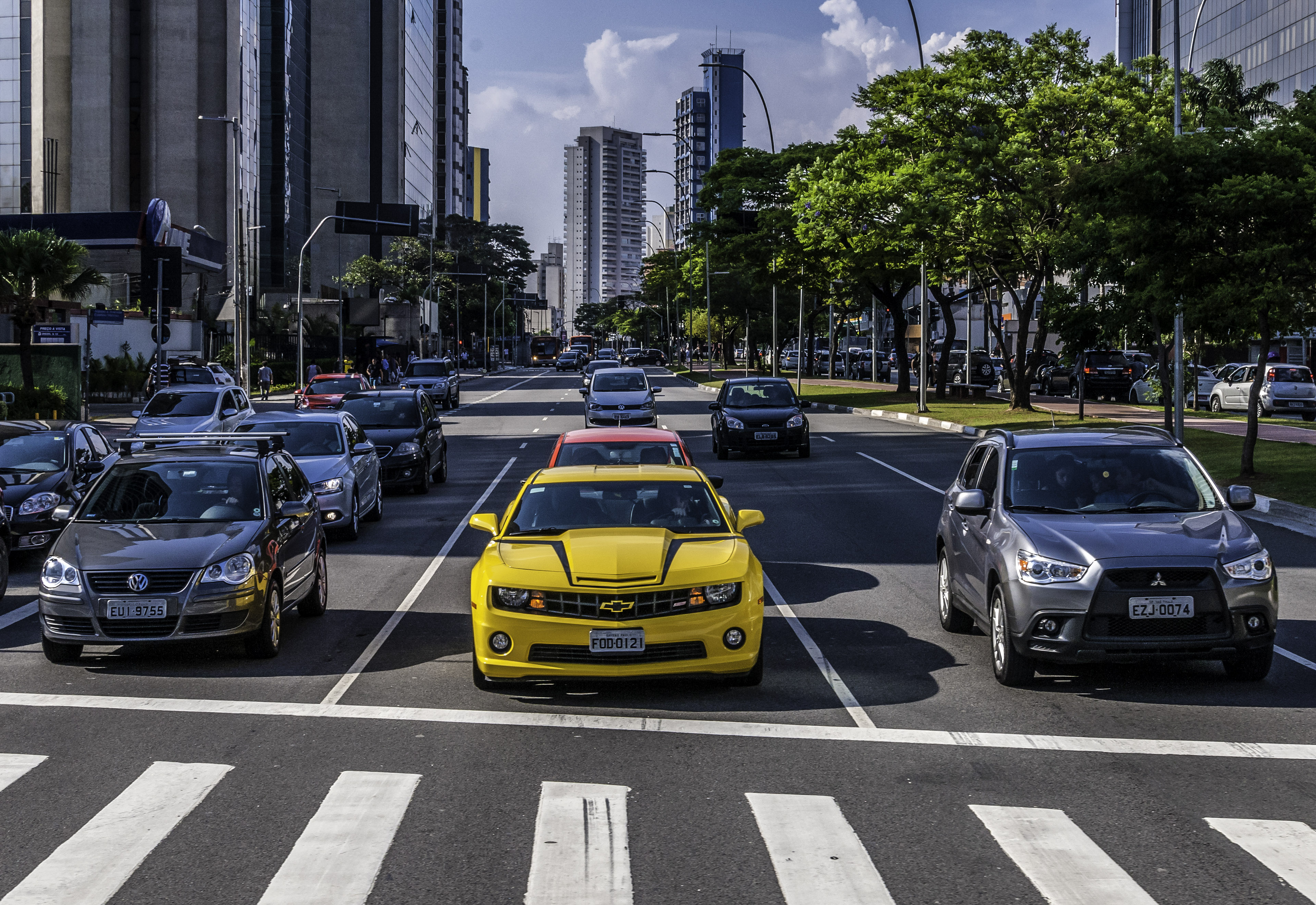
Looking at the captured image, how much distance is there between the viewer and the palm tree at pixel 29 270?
131 ft

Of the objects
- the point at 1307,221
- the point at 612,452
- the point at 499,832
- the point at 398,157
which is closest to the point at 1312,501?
the point at 1307,221

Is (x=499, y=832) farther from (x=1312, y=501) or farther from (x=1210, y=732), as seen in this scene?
(x=1312, y=501)

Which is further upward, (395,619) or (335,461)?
(335,461)

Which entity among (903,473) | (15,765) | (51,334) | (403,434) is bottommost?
(15,765)

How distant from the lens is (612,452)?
1446cm

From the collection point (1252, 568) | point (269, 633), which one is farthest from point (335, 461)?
point (1252, 568)

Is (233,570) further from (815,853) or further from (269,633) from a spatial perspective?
(815,853)

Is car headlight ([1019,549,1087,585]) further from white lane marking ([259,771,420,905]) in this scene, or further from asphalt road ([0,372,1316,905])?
white lane marking ([259,771,420,905])

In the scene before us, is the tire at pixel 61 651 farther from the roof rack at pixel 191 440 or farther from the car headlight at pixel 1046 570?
the car headlight at pixel 1046 570

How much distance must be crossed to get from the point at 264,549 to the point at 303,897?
5.16 meters

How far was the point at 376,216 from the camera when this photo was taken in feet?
299

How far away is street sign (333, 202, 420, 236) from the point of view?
90125mm

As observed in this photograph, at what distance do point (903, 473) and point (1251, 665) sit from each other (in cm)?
1589

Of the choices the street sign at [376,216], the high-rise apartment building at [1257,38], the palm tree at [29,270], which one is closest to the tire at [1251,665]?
the palm tree at [29,270]
